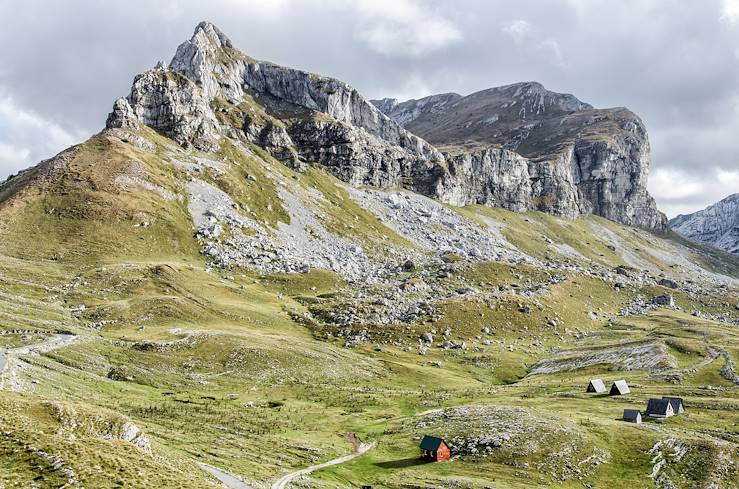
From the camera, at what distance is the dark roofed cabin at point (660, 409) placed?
82.4 meters

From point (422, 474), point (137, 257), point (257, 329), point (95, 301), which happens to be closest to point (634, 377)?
point (422, 474)

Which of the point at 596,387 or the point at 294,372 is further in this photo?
the point at 294,372

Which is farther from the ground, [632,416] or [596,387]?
[596,387]

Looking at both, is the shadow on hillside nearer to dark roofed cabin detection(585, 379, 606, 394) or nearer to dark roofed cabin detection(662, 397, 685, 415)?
dark roofed cabin detection(662, 397, 685, 415)

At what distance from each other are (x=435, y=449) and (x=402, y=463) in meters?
4.84

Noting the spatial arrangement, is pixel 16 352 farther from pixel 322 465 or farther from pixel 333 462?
pixel 333 462

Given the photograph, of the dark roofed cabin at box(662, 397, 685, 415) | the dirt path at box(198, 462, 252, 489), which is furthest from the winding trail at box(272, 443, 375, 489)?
the dark roofed cabin at box(662, 397, 685, 415)

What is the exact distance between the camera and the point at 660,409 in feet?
273

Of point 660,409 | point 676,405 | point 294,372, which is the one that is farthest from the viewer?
point 294,372

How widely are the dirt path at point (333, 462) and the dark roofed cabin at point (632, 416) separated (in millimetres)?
40353

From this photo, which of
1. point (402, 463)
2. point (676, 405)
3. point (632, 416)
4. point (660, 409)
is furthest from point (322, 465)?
point (676, 405)

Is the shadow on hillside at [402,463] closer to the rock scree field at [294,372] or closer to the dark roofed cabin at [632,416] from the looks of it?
the rock scree field at [294,372]

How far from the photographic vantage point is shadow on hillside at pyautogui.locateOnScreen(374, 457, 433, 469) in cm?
6897

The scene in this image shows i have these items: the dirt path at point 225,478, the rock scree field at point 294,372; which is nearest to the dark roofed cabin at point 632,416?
the rock scree field at point 294,372
